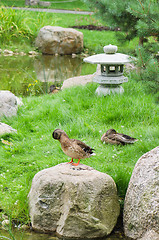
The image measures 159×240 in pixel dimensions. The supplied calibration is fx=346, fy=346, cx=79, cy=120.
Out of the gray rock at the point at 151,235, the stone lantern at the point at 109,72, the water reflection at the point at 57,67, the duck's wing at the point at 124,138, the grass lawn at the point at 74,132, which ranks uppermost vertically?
the stone lantern at the point at 109,72

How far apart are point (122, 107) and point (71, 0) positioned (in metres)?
28.8

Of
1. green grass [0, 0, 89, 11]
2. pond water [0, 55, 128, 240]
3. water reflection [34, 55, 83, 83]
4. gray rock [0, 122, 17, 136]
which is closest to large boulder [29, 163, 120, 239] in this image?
gray rock [0, 122, 17, 136]

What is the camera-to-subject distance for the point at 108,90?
7.11m

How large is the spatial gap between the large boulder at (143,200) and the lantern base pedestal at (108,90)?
137 inches

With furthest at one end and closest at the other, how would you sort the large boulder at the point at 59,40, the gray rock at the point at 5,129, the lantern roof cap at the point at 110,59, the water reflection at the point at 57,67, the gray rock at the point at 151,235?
the large boulder at the point at 59,40 < the water reflection at the point at 57,67 < the lantern roof cap at the point at 110,59 < the gray rock at the point at 5,129 < the gray rock at the point at 151,235

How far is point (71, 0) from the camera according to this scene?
108 feet

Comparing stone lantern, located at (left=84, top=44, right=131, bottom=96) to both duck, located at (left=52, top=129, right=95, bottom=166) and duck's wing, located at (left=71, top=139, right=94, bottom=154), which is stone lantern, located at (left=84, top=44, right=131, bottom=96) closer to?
duck's wing, located at (left=71, top=139, right=94, bottom=154)

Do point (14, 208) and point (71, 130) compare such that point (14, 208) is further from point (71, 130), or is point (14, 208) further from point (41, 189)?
point (71, 130)

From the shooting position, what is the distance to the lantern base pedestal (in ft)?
23.3

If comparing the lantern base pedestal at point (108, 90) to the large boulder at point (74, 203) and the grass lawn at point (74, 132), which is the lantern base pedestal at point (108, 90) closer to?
the grass lawn at point (74, 132)

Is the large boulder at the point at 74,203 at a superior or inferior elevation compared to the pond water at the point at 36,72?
superior

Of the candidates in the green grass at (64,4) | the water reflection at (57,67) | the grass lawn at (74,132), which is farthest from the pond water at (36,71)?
the green grass at (64,4)

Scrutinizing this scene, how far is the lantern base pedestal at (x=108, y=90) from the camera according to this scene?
23.3ft

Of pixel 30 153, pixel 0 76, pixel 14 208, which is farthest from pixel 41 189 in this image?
pixel 0 76
